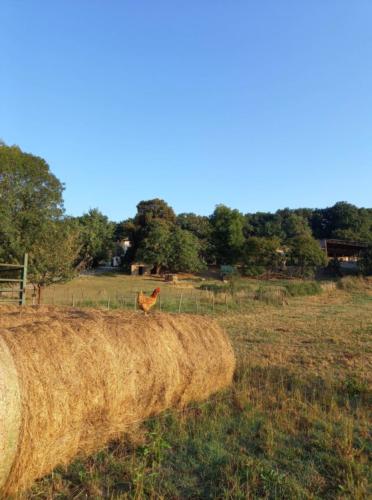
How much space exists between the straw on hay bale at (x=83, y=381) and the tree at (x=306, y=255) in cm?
4357

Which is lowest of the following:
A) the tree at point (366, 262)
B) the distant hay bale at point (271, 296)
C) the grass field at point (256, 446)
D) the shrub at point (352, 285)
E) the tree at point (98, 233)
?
the grass field at point (256, 446)

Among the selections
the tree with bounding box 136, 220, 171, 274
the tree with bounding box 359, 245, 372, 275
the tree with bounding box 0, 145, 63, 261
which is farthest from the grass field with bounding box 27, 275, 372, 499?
the tree with bounding box 359, 245, 372, 275

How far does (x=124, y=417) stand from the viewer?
465 centimetres

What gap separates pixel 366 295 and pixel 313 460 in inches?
1161

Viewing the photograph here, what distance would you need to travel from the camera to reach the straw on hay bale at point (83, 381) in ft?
11.1

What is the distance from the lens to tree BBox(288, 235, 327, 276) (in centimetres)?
4741

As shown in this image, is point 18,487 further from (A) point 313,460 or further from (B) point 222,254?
(B) point 222,254

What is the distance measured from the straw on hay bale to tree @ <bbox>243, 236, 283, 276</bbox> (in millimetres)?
43802

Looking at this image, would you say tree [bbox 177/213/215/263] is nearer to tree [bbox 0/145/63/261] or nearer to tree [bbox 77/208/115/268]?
tree [bbox 77/208/115/268]

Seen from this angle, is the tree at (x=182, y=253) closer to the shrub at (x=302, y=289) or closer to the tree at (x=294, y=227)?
the shrub at (x=302, y=289)

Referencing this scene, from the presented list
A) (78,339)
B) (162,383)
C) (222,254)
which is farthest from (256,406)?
(222,254)


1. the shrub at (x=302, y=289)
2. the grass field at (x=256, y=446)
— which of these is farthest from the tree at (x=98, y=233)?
the grass field at (x=256, y=446)

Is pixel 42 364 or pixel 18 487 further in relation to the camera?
pixel 42 364

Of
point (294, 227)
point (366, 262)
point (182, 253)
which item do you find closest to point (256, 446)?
point (182, 253)
